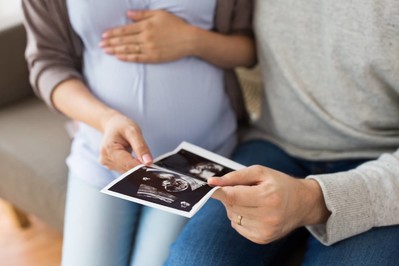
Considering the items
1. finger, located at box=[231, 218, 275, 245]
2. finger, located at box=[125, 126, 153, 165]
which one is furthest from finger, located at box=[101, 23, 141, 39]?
finger, located at box=[231, 218, 275, 245]

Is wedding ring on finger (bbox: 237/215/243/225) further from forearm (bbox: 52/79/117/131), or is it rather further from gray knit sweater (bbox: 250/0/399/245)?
forearm (bbox: 52/79/117/131)

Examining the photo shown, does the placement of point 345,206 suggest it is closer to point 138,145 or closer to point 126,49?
point 138,145

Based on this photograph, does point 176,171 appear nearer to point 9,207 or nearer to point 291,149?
point 291,149

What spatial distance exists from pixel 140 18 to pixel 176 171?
37cm

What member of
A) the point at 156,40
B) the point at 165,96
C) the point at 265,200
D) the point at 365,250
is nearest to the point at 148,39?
the point at 156,40

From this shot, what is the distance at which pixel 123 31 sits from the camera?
111 cm

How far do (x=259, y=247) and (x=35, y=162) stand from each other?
64cm

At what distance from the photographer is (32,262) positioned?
162 cm

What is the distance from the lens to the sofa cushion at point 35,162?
1.29 meters

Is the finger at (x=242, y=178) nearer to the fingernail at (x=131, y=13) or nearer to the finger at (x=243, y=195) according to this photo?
the finger at (x=243, y=195)

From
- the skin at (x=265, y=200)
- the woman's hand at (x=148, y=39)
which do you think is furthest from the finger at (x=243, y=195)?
the woman's hand at (x=148, y=39)

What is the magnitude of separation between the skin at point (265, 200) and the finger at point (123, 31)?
44cm

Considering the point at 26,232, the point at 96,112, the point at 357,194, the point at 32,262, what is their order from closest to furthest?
the point at 357,194 → the point at 96,112 → the point at 32,262 → the point at 26,232

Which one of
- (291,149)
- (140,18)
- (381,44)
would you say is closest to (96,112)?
(140,18)
